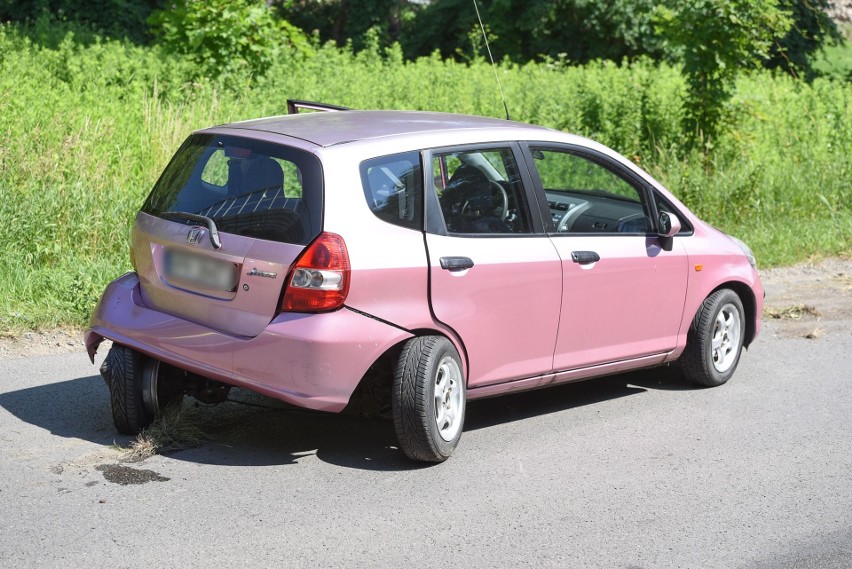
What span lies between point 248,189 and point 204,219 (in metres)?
0.27

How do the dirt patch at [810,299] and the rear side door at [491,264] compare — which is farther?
the dirt patch at [810,299]

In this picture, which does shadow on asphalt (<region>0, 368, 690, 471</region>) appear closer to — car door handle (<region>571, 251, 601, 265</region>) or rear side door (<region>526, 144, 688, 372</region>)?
rear side door (<region>526, 144, 688, 372</region>)

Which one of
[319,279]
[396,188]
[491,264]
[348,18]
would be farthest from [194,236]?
[348,18]

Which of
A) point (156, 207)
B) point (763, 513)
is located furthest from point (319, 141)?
point (763, 513)

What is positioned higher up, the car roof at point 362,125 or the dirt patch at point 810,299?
the car roof at point 362,125

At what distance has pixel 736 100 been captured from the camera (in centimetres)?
1413

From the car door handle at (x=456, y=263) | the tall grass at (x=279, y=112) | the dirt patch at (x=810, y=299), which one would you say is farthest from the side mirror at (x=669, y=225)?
the tall grass at (x=279, y=112)

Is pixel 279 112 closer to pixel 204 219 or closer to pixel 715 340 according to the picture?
pixel 715 340

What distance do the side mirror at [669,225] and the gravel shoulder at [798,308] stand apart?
2.55 meters

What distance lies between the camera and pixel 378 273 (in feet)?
17.4

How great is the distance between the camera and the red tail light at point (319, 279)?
204 inches

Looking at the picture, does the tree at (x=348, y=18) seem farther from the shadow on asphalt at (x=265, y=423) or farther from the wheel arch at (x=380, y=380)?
the wheel arch at (x=380, y=380)

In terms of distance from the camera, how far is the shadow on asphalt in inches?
225

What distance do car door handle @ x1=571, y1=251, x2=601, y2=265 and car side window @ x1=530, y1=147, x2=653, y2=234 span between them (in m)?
0.17
